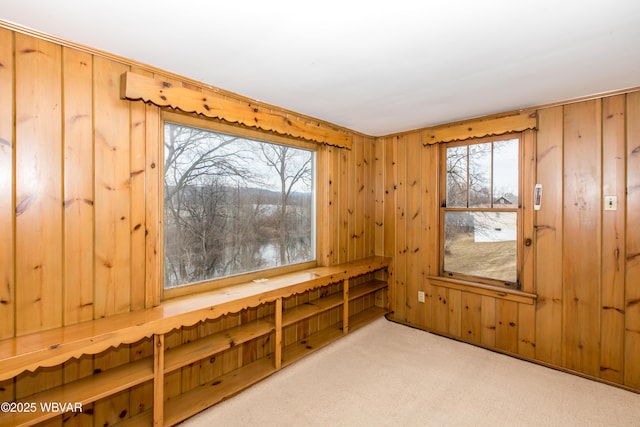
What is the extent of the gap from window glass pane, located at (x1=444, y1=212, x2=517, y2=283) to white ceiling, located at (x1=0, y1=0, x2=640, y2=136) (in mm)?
1143

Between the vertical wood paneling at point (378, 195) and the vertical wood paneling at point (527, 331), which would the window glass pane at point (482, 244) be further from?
the vertical wood paneling at point (378, 195)

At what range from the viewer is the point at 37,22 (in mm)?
1445

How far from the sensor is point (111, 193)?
1.76 m

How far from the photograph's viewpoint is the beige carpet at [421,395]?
1907 millimetres

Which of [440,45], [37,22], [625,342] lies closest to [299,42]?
[440,45]

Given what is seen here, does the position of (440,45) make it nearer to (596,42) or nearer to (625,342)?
(596,42)

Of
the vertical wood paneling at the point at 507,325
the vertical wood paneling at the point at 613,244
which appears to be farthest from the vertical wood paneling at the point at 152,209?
the vertical wood paneling at the point at 613,244

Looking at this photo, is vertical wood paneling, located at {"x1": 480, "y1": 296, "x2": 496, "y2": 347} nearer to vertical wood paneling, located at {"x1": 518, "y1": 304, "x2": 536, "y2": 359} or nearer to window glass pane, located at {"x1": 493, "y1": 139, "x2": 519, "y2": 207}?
vertical wood paneling, located at {"x1": 518, "y1": 304, "x2": 536, "y2": 359}

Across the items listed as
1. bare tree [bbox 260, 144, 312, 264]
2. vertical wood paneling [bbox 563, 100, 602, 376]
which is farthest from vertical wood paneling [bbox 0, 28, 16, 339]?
vertical wood paneling [bbox 563, 100, 602, 376]

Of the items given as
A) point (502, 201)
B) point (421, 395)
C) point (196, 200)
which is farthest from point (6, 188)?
point (502, 201)

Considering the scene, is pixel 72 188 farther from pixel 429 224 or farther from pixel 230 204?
pixel 429 224

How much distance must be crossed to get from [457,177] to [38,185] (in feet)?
11.0

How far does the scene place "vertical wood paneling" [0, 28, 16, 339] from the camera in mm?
1444

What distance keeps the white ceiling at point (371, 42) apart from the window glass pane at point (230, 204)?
0.51 m
